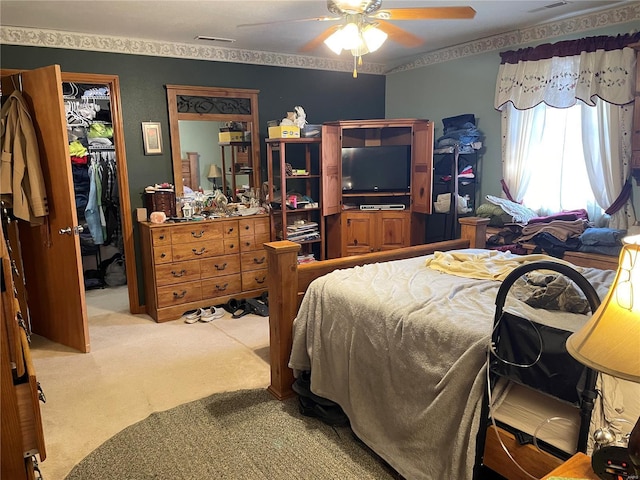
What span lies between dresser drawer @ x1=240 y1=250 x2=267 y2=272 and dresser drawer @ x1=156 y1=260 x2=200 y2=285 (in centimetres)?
47

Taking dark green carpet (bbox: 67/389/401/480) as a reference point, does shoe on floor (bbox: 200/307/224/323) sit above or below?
above

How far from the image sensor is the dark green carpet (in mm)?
2094

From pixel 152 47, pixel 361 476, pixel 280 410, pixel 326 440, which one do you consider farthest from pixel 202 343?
pixel 152 47

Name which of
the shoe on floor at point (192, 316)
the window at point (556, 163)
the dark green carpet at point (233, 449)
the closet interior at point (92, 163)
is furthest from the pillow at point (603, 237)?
the closet interior at point (92, 163)

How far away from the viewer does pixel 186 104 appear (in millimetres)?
4391

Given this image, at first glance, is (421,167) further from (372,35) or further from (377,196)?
(372,35)

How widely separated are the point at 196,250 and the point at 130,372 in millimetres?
1348

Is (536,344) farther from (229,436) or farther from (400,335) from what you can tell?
(229,436)

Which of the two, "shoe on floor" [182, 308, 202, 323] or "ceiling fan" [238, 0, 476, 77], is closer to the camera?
"ceiling fan" [238, 0, 476, 77]

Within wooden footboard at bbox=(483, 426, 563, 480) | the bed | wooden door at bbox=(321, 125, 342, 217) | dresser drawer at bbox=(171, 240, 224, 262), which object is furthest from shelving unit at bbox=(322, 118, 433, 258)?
wooden footboard at bbox=(483, 426, 563, 480)

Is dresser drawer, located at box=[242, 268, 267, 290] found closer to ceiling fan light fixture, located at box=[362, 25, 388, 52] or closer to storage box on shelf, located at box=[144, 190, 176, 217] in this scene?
storage box on shelf, located at box=[144, 190, 176, 217]

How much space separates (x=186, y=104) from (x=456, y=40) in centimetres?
268

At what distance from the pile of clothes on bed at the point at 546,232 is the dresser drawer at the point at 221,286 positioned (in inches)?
93.7

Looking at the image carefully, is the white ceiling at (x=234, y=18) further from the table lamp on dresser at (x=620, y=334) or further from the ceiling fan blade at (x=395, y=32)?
the table lamp on dresser at (x=620, y=334)
